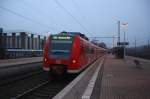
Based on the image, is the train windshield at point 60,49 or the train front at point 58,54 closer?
the train front at point 58,54

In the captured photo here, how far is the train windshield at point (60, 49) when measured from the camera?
19942 millimetres

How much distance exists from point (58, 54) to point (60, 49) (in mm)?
363

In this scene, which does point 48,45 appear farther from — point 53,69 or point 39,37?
point 39,37

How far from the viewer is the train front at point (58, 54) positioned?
19.7 metres

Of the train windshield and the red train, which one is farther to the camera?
the train windshield

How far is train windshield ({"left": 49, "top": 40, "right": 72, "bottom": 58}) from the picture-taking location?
19.9 metres

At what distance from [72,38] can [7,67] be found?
8193 millimetres

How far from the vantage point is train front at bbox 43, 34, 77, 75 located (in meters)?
19.7

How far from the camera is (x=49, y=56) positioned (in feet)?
65.8

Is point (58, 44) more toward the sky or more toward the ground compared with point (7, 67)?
more toward the sky

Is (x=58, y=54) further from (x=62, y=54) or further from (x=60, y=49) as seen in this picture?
(x=60, y=49)

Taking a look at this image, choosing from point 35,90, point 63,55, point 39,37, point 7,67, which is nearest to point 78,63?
point 63,55

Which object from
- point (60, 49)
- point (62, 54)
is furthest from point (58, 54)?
point (60, 49)

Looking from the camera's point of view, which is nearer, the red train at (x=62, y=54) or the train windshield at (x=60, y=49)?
the red train at (x=62, y=54)
